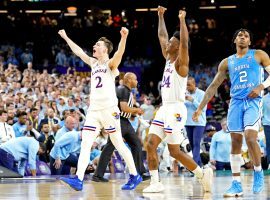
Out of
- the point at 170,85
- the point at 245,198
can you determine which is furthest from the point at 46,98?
the point at 245,198

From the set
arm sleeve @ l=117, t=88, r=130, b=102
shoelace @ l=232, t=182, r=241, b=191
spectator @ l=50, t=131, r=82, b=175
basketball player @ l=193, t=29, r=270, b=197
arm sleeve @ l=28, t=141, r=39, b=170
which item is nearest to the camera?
shoelace @ l=232, t=182, r=241, b=191

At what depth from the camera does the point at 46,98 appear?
21672 mm

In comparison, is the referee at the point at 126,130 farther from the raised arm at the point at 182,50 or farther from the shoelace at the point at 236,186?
the shoelace at the point at 236,186

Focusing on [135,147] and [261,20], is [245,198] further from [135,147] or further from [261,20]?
[261,20]

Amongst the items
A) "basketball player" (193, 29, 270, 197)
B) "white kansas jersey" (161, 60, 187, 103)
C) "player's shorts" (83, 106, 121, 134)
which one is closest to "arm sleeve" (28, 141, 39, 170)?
"player's shorts" (83, 106, 121, 134)

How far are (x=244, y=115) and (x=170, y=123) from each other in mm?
1083

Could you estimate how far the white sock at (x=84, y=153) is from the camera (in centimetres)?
1103

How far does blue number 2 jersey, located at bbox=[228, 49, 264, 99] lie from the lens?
10.9 meters

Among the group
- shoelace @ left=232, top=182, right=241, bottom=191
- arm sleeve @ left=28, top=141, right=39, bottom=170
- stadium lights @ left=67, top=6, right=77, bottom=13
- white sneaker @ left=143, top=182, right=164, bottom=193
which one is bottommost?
white sneaker @ left=143, top=182, right=164, bottom=193

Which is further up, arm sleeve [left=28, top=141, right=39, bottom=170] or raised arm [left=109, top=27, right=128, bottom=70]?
raised arm [left=109, top=27, right=128, bottom=70]

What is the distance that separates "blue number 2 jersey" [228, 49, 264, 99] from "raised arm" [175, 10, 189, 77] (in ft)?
2.35

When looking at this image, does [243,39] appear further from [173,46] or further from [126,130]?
[126,130]

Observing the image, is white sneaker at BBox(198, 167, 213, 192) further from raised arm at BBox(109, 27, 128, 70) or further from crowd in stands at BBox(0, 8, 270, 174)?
crowd in stands at BBox(0, 8, 270, 174)

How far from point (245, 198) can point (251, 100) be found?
1.56 meters
